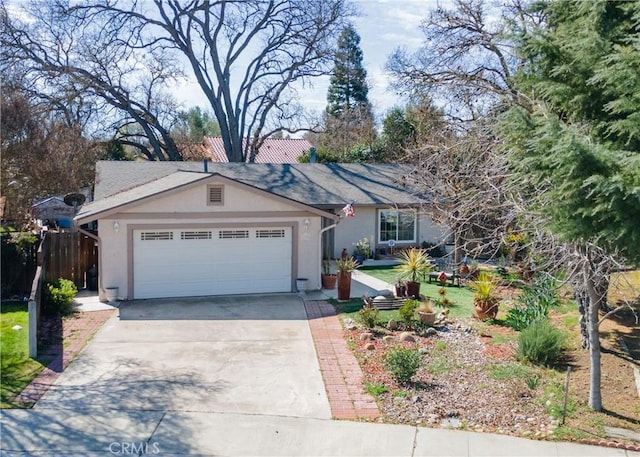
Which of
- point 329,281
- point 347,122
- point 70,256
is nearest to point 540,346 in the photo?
point 329,281

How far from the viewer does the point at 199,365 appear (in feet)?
31.6

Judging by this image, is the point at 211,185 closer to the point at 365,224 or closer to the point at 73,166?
the point at 365,224

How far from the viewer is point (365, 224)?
21.6m

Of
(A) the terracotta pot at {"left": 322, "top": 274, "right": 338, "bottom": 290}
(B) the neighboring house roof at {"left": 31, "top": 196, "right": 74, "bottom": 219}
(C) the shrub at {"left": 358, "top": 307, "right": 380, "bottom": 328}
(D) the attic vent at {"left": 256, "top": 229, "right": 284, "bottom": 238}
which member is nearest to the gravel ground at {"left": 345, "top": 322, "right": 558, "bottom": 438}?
(C) the shrub at {"left": 358, "top": 307, "right": 380, "bottom": 328}

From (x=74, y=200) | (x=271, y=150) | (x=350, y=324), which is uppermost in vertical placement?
(x=271, y=150)

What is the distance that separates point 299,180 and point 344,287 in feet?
28.6

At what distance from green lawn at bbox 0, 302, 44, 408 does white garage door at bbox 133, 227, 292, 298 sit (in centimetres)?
323

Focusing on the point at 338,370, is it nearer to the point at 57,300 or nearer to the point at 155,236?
the point at 57,300

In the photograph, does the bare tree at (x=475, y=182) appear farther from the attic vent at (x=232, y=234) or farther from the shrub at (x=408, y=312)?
the attic vent at (x=232, y=234)

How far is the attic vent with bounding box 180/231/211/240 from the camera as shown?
1480 cm

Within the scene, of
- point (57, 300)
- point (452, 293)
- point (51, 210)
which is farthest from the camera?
point (51, 210)

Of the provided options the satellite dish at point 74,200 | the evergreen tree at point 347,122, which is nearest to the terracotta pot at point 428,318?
the satellite dish at point 74,200

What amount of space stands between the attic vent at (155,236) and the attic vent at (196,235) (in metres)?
0.34

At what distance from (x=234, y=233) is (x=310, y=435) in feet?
28.9
